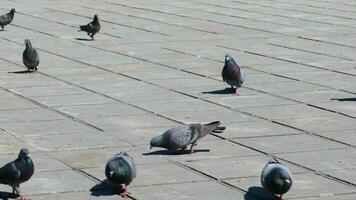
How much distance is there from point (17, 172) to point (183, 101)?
6029 millimetres

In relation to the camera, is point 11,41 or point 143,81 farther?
point 11,41

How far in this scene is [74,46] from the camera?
2292 cm

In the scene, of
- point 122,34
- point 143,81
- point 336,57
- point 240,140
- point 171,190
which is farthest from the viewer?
point 122,34

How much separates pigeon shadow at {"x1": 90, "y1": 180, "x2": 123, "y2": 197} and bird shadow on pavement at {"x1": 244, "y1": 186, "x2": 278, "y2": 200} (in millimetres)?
1385

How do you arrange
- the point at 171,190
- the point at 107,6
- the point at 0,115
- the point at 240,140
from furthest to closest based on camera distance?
the point at 107,6, the point at 0,115, the point at 240,140, the point at 171,190

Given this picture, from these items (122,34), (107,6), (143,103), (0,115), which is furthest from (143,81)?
(107,6)

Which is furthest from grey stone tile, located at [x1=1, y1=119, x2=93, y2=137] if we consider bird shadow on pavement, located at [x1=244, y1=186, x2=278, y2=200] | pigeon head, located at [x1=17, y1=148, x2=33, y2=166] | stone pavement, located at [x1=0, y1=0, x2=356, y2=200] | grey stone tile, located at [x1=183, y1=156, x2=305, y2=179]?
bird shadow on pavement, located at [x1=244, y1=186, x2=278, y2=200]

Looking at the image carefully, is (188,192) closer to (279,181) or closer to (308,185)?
(279,181)

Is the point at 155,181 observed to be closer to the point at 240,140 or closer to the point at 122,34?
the point at 240,140

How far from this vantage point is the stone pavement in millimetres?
12047

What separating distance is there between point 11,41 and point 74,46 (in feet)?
5.33

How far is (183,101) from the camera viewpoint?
16.6 m

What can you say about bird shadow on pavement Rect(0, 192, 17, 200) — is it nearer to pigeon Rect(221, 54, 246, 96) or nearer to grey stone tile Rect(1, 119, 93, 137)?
grey stone tile Rect(1, 119, 93, 137)

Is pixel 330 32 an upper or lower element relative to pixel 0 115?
upper
